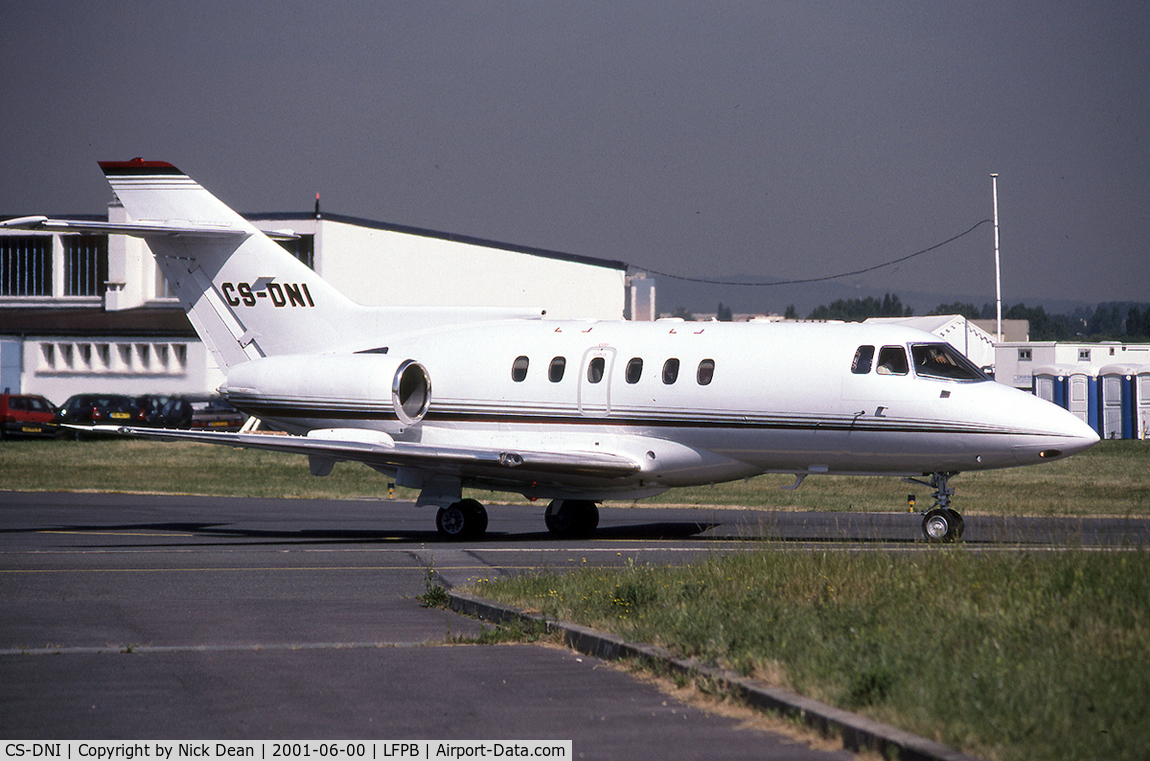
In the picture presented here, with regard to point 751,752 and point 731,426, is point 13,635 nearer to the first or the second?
point 751,752

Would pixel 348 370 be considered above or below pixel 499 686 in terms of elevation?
above

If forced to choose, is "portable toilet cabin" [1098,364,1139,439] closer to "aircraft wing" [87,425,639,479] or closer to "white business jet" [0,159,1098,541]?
"white business jet" [0,159,1098,541]

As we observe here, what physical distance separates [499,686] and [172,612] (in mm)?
4869

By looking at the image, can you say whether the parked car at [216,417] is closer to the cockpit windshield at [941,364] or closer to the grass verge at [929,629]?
the cockpit windshield at [941,364]

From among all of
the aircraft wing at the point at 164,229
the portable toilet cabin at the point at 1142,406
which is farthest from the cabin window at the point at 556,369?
the portable toilet cabin at the point at 1142,406

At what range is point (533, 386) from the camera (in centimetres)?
2088

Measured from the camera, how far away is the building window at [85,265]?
63188mm

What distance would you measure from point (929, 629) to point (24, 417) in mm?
48460

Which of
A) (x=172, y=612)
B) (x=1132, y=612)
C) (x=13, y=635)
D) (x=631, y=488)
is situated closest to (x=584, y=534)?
(x=631, y=488)

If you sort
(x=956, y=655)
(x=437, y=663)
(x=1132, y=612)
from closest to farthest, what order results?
(x=956, y=655)
(x=1132, y=612)
(x=437, y=663)

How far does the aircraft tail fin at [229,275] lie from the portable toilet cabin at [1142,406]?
40.2 metres

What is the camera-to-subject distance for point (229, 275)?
77.0 ft

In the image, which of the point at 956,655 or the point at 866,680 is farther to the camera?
the point at 956,655

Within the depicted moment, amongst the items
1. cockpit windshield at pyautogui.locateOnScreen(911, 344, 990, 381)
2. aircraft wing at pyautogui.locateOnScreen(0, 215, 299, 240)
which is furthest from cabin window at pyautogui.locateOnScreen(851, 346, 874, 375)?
aircraft wing at pyautogui.locateOnScreen(0, 215, 299, 240)
